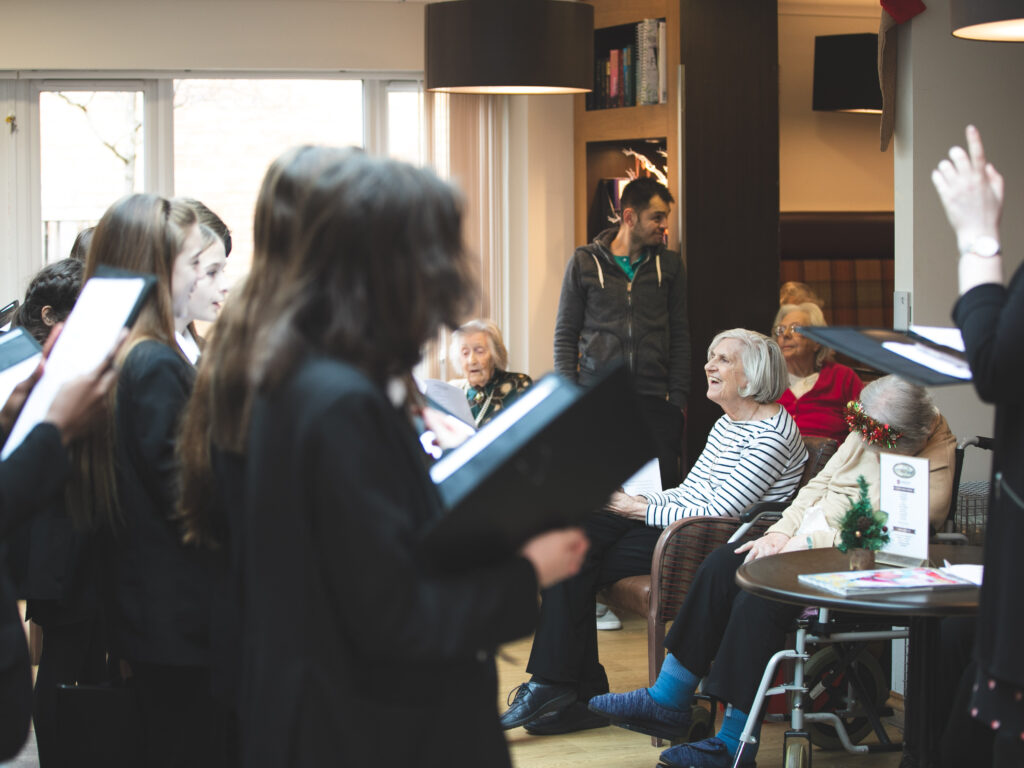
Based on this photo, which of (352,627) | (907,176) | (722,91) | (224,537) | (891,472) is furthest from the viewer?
(722,91)

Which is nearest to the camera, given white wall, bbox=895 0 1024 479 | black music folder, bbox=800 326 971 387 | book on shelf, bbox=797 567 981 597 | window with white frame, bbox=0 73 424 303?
black music folder, bbox=800 326 971 387

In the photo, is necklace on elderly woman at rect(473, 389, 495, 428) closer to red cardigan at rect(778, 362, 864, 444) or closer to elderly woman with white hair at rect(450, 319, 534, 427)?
elderly woman with white hair at rect(450, 319, 534, 427)

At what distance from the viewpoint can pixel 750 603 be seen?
3.54 m

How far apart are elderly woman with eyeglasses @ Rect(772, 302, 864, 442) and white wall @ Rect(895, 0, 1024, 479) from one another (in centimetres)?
62

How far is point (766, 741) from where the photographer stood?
3891 mm

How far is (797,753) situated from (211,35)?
5.85m

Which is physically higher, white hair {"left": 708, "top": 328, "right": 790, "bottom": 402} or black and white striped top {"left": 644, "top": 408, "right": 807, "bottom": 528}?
white hair {"left": 708, "top": 328, "right": 790, "bottom": 402}

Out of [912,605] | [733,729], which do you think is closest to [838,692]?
[733,729]

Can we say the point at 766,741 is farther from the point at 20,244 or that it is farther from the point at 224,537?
the point at 20,244

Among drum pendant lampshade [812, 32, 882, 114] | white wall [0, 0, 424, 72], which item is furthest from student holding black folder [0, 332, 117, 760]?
drum pendant lampshade [812, 32, 882, 114]

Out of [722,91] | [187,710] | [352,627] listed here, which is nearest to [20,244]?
[722,91]

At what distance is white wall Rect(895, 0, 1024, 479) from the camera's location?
14.3 ft

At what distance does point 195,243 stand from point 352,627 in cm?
129

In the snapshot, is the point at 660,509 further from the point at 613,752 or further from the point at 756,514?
the point at 613,752
